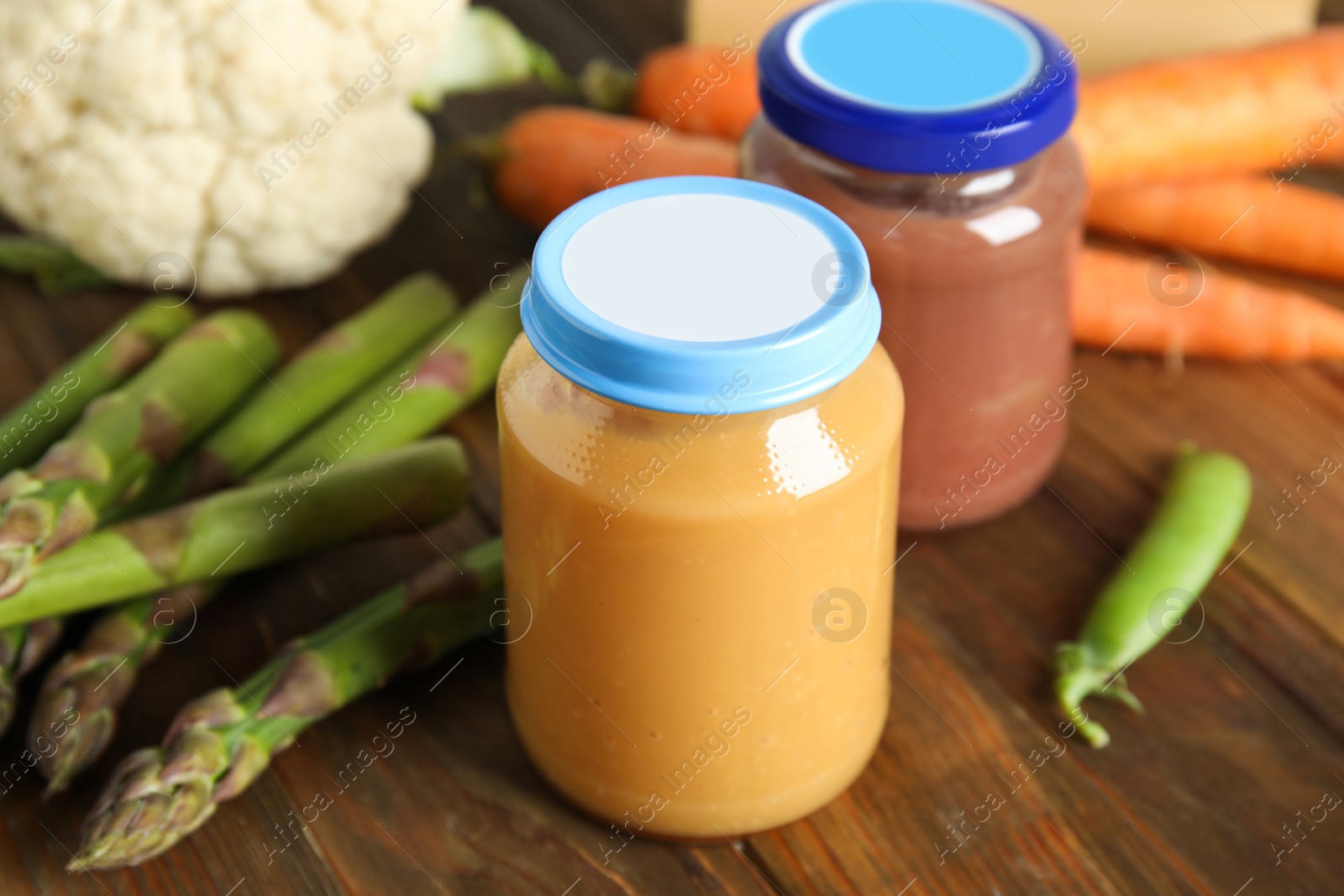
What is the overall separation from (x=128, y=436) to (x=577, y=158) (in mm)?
503

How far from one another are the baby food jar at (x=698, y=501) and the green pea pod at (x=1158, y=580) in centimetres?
16

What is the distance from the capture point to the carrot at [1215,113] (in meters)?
1.30

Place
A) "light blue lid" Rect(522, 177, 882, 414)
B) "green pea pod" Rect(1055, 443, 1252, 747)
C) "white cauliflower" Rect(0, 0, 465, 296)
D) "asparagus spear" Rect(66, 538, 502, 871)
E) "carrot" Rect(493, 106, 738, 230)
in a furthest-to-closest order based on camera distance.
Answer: "carrot" Rect(493, 106, 738, 230), "white cauliflower" Rect(0, 0, 465, 296), "green pea pod" Rect(1055, 443, 1252, 747), "asparagus spear" Rect(66, 538, 502, 871), "light blue lid" Rect(522, 177, 882, 414)

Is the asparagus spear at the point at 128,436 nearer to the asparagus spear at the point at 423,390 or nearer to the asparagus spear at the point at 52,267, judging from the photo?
the asparagus spear at the point at 423,390

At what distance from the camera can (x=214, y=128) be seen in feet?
3.77

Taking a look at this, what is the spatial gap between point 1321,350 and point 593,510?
0.77 m

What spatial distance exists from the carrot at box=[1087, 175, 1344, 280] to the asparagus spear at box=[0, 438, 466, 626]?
729mm

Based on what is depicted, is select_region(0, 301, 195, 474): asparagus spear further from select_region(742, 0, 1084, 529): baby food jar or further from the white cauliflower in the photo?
select_region(742, 0, 1084, 529): baby food jar

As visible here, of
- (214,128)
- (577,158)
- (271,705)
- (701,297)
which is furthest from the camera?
(577,158)

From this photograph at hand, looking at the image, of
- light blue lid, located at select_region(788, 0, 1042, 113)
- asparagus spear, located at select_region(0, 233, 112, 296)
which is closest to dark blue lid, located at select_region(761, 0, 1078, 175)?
light blue lid, located at select_region(788, 0, 1042, 113)

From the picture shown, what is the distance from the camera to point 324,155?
1.19 meters

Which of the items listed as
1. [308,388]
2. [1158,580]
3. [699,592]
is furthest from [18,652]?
[1158,580]

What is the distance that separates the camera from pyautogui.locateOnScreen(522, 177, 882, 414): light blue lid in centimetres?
63

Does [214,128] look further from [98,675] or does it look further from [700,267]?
[700,267]
